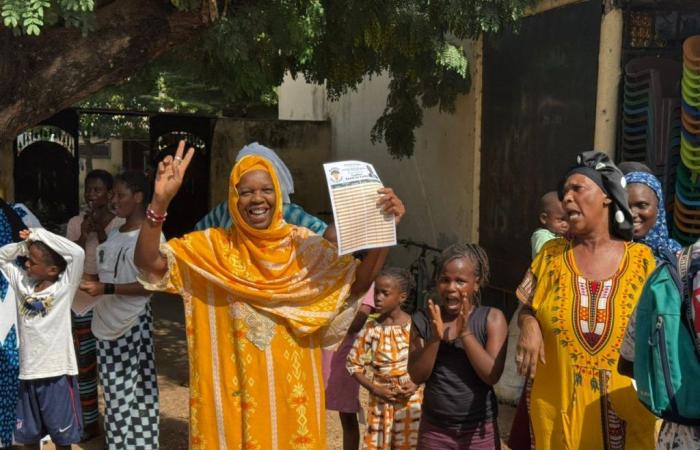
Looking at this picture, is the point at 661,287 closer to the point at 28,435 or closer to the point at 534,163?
the point at 28,435

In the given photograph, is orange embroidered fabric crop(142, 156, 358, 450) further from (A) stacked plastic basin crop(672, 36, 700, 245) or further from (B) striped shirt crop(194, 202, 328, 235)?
(A) stacked plastic basin crop(672, 36, 700, 245)

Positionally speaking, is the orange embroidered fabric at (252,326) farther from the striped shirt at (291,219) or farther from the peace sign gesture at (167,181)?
the striped shirt at (291,219)

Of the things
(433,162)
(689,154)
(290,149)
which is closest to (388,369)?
(689,154)

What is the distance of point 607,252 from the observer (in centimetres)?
313

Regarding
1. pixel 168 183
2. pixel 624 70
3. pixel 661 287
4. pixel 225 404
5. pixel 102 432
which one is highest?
pixel 624 70

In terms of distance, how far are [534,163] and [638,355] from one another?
5169mm

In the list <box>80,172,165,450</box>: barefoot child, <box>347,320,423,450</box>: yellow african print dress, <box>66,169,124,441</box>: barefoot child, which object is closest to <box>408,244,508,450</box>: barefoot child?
<box>347,320,423,450</box>: yellow african print dress

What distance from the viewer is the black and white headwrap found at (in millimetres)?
3109

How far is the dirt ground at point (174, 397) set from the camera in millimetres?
5441

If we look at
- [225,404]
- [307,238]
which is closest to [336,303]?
[307,238]

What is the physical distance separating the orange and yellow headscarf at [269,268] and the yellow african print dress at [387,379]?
0.71 metres

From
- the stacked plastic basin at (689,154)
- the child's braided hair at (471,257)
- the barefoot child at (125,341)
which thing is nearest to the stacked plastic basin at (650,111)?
the stacked plastic basin at (689,154)

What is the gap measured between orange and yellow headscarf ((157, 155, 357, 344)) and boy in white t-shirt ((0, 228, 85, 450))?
123cm

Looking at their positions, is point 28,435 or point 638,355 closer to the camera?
point 638,355
